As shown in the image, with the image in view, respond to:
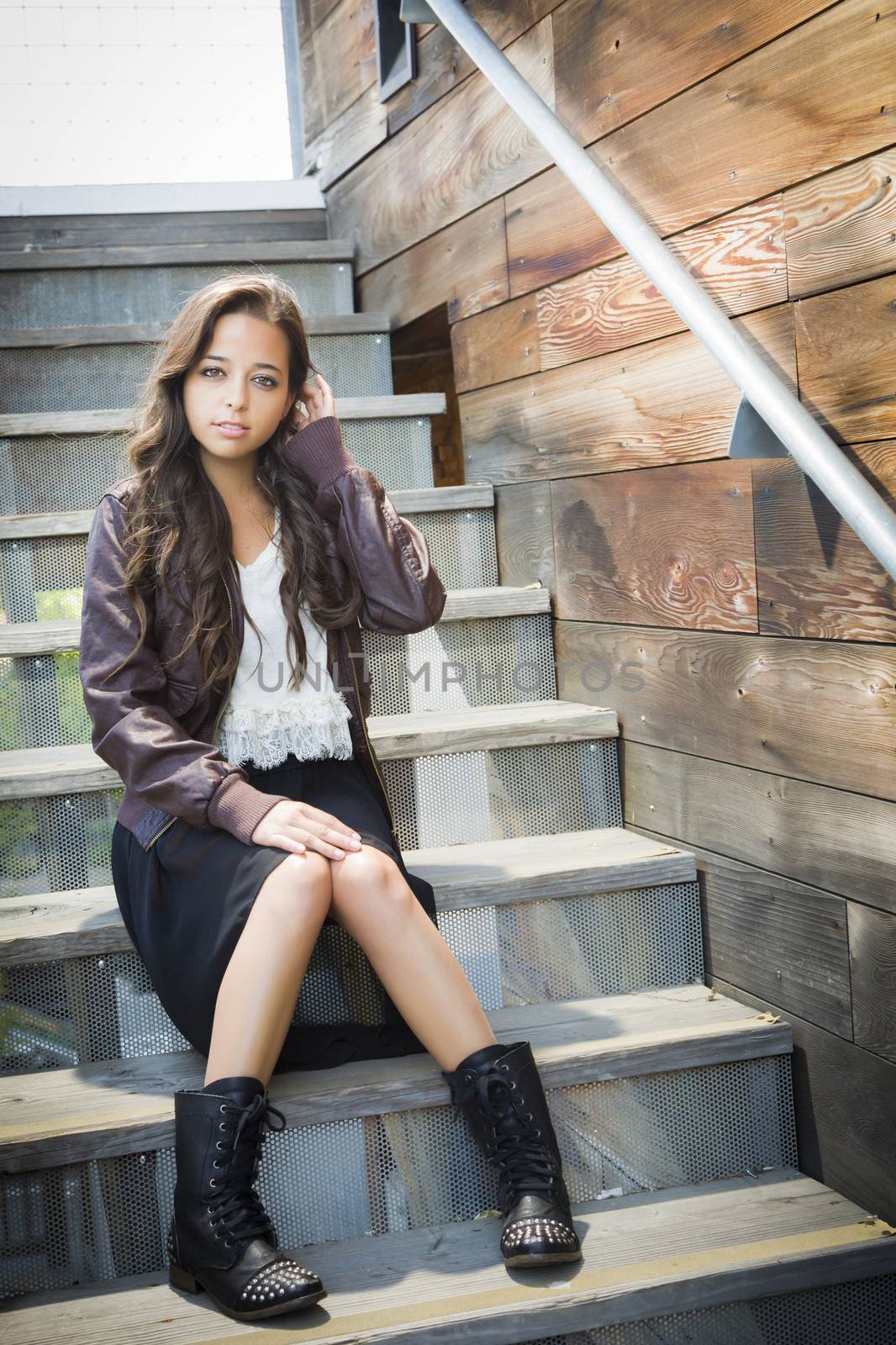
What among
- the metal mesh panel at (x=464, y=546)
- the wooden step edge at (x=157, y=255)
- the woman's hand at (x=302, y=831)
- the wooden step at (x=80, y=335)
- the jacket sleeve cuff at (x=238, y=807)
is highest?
the wooden step edge at (x=157, y=255)

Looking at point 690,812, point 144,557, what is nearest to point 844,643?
point 690,812

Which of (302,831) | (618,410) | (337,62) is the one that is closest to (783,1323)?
(302,831)

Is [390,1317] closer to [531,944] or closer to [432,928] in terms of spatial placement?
[432,928]

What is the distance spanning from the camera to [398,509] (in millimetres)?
2168

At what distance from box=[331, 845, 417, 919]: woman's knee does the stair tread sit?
361 mm

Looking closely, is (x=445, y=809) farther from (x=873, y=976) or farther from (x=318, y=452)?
(x=873, y=976)

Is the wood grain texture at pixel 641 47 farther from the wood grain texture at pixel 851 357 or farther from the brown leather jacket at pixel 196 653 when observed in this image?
the brown leather jacket at pixel 196 653

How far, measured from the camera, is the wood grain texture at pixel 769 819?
132 centimetres

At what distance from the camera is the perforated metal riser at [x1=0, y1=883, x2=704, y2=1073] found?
1.48 metres

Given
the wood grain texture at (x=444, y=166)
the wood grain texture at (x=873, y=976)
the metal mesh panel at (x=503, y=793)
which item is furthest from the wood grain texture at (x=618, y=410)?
the wood grain texture at (x=873, y=976)

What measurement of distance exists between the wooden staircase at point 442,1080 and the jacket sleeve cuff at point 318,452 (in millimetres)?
397

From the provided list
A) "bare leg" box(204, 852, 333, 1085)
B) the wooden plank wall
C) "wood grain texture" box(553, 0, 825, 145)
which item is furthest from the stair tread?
"wood grain texture" box(553, 0, 825, 145)

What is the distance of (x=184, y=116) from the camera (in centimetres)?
300

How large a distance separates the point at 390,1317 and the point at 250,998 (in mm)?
332
